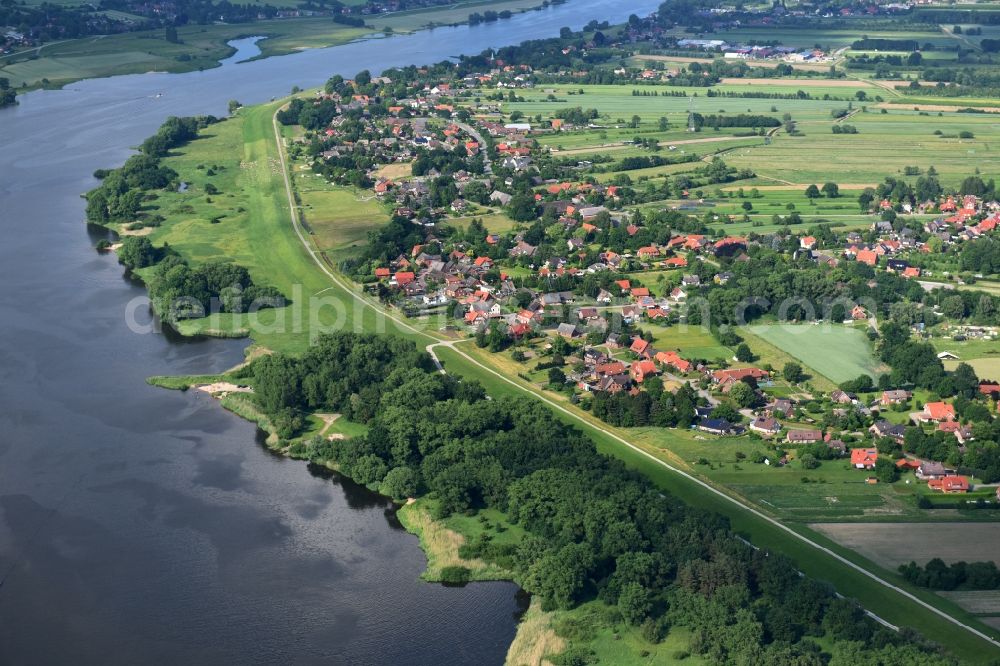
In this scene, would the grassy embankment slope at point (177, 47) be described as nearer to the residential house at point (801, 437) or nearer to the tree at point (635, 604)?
the residential house at point (801, 437)

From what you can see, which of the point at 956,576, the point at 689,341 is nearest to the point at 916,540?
the point at 956,576

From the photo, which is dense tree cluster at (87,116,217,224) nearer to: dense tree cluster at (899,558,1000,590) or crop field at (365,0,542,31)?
dense tree cluster at (899,558,1000,590)

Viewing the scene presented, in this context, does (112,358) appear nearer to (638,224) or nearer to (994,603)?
(638,224)

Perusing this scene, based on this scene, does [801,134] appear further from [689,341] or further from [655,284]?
[689,341]

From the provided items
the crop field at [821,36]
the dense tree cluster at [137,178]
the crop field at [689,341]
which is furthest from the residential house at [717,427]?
the crop field at [821,36]

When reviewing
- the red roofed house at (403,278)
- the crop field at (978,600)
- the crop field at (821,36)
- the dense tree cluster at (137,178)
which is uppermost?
the crop field at (821,36)

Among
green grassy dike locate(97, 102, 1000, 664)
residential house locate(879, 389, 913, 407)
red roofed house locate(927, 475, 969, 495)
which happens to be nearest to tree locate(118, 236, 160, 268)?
green grassy dike locate(97, 102, 1000, 664)

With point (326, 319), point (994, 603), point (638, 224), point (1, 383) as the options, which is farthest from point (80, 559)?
point (638, 224)
